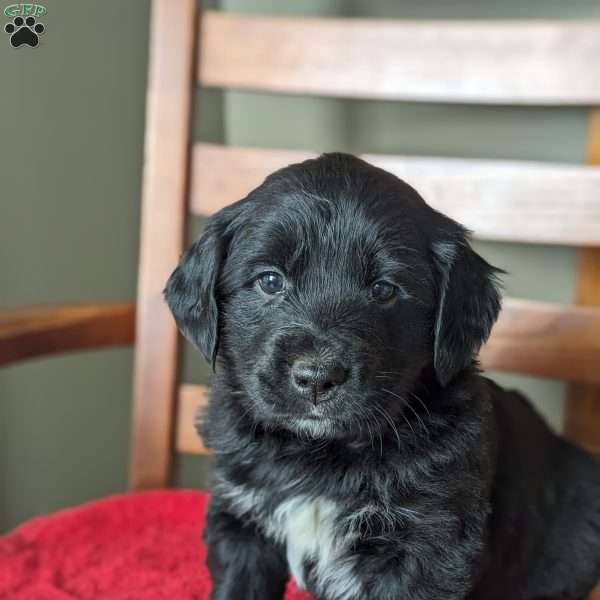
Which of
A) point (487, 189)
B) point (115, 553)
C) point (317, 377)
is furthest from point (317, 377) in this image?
point (487, 189)

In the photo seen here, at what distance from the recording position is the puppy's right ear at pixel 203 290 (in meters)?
1.37

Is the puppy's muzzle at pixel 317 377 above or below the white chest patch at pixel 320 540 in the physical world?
above

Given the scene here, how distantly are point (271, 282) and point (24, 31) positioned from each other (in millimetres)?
1022

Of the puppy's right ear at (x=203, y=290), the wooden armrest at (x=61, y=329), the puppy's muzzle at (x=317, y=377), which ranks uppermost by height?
the puppy's right ear at (x=203, y=290)

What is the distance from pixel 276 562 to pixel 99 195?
1328mm

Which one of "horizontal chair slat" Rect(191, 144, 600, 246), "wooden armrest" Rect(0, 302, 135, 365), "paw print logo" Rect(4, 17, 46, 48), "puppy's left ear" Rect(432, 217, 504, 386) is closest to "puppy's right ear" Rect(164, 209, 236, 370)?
"puppy's left ear" Rect(432, 217, 504, 386)

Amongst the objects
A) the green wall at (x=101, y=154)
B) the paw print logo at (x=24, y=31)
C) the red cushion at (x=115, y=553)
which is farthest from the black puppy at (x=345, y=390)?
the green wall at (x=101, y=154)

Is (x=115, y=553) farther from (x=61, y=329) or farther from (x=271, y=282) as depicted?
(x=271, y=282)

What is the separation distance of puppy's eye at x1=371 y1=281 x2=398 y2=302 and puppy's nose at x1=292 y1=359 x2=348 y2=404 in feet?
0.52

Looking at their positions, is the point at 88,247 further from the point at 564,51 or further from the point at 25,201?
the point at 564,51

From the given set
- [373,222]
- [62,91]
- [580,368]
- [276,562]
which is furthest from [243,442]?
[62,91]

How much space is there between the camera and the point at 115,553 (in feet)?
5.80

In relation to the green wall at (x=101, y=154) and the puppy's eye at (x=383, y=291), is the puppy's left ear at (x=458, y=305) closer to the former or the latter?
the puppy's eye at (x=383, y=291)

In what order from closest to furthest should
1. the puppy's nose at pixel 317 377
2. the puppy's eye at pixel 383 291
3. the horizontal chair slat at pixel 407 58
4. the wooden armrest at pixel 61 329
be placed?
the puppy's nose at pixel 317 377 < the puppy's eye at pixel 383 291 < the wooden armrest at pixel 61 329 < the horizontal chair slat at pixel 407 58
